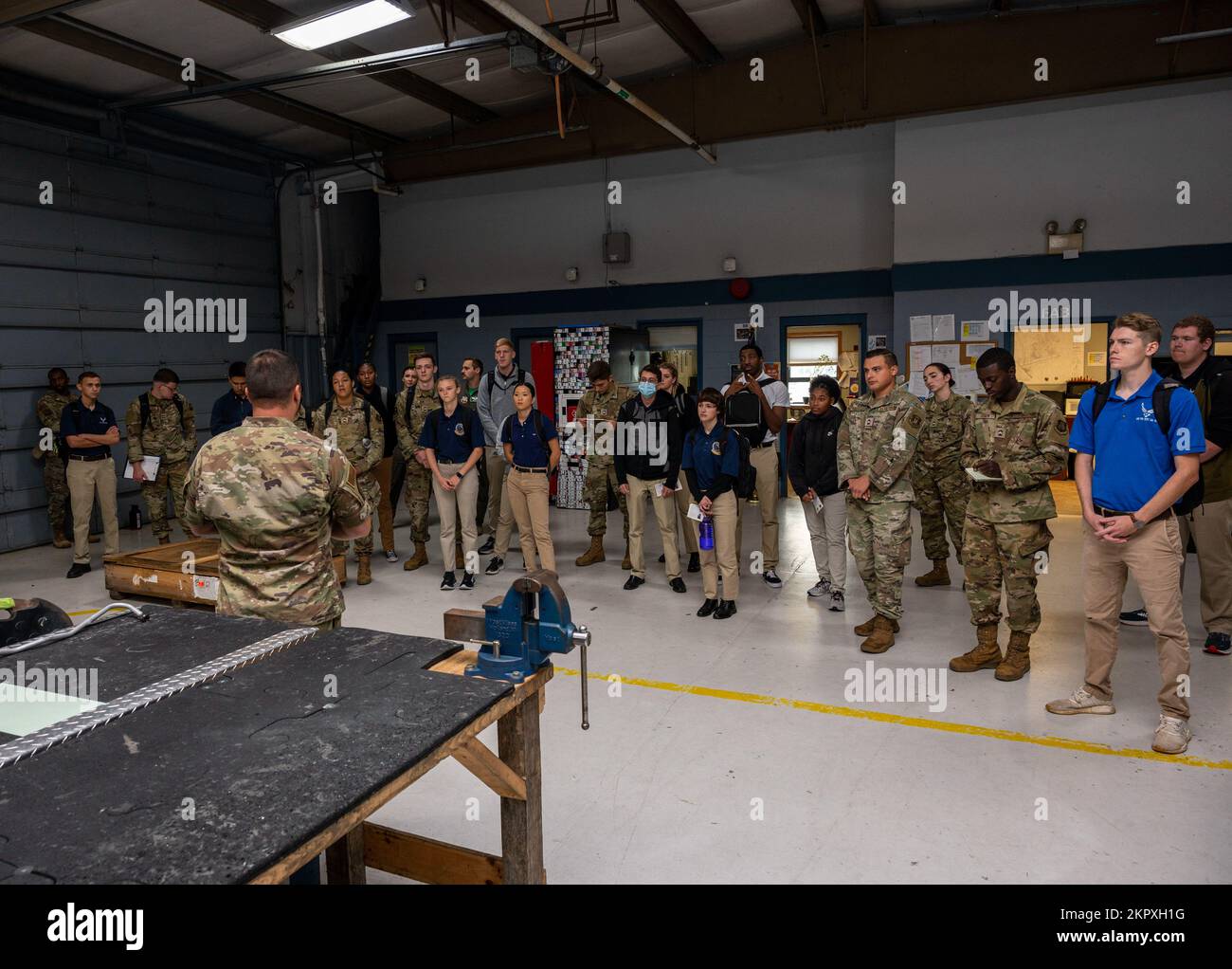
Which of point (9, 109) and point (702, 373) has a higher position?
point (9, 109)

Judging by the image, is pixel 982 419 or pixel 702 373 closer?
pixel 982 419

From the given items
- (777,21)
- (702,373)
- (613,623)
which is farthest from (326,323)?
(613,623)

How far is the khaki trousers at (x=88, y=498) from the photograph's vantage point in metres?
7.12

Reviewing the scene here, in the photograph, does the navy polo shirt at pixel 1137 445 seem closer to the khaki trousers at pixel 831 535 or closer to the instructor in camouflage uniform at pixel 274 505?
the khaki trousers at pixel 831 535

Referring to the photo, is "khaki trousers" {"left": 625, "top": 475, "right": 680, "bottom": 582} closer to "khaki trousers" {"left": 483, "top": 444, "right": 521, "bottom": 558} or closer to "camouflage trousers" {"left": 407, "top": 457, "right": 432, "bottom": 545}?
"khaki trousers" {"left": 483, "top": 444, "right": 521, "bottom": 558}

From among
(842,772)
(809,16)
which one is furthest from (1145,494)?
(809,16)

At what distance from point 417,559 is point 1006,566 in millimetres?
4819

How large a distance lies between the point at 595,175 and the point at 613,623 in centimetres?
805

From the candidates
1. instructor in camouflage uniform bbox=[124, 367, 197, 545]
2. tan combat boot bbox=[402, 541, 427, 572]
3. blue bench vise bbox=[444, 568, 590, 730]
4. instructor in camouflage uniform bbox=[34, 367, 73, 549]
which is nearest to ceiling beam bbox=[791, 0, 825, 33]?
tan combat boot bbox=[402, 541, 427, 572]

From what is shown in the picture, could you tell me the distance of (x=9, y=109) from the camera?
8.12 metres

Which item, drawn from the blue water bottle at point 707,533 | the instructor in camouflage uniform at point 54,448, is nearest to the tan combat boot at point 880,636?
the blue water bottle at point 707,533

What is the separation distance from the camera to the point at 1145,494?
3496 millimetres
